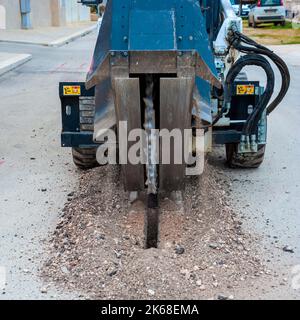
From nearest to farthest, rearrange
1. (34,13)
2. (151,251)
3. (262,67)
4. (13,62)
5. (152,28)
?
(152,28) < (151,251) < (262,67) < (13,62) < (34,13)

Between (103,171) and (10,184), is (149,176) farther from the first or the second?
(10,184)

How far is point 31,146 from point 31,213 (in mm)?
2577

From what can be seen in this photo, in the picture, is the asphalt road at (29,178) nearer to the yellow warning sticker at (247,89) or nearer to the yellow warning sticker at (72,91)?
the yellow warning sticker at (72,91)

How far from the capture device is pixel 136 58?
4.54m

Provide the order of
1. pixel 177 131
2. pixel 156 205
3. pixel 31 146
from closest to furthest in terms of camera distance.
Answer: pixel 177 131 → pixel 156 205 → pixel 31 146

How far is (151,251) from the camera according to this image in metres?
4.77

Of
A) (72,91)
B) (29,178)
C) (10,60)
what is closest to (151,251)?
(72,91)

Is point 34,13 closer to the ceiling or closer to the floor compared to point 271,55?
closer to the floor

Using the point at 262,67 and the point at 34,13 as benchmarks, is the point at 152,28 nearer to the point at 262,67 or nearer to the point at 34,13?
the point at 262,67

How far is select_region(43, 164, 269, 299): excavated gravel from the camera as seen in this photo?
4.38 meters

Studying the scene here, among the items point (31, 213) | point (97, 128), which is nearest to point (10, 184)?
point (31, 213)

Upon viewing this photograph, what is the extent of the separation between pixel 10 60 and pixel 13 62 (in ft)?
1.76

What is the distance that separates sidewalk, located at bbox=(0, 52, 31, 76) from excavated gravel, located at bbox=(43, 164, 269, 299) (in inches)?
435

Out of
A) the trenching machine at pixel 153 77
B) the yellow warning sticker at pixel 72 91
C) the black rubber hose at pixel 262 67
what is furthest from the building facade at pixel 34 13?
the trenching machine at pixel 153 77
